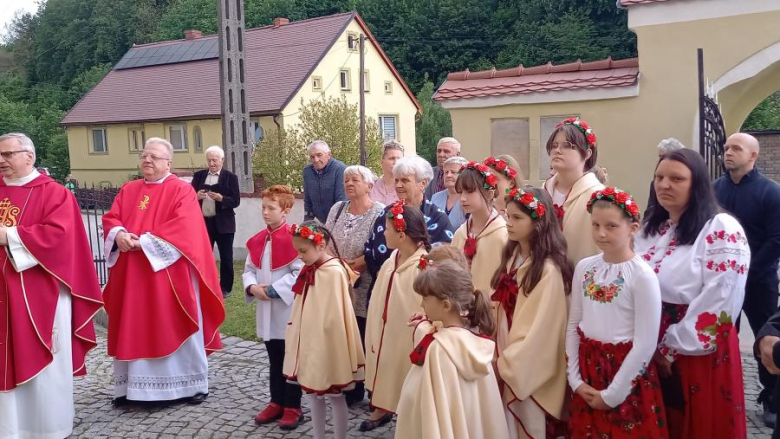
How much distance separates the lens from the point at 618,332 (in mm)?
3342

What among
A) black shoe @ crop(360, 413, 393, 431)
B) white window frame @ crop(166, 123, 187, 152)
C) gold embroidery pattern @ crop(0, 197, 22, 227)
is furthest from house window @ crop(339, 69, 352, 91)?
black shoe @ crop(360, 413, 393, 431)

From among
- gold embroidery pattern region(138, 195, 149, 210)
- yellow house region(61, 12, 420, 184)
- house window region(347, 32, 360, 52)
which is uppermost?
house window region(347, 32, 360, 52)

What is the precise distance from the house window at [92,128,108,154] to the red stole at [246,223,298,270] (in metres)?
33.7

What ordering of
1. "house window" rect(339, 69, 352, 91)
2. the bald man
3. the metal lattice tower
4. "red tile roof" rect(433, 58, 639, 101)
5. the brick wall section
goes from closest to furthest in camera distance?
1. the bald man
2. "red tile roof" rect(433, 58, 639, 101)
3. the metal lattice tower
4. the brick wall section
5. "house window" rect(339, 69, 352, 91)

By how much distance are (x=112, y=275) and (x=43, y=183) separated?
91 cm

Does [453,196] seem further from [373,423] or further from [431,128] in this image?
[431,128]

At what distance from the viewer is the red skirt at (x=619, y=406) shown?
130 inches

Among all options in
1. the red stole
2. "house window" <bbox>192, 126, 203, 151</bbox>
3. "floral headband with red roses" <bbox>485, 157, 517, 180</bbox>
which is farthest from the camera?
"house window" <bbox>192, 126, 203, 151</bbox>

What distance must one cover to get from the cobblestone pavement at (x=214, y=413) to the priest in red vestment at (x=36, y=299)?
14.5 inches

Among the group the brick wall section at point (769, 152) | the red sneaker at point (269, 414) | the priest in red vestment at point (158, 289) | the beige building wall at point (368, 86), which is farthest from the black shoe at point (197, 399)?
the beige building wall at point (368, 86)

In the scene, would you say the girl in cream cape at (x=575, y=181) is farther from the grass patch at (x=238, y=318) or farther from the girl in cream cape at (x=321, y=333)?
the grass patch at (x=238, y=318)

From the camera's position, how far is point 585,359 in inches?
136

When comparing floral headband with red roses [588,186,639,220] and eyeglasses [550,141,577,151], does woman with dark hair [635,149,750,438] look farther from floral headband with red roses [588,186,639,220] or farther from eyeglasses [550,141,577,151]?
eyeglasses [550,141,577,151]

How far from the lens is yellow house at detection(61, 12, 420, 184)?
100 ft
